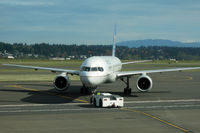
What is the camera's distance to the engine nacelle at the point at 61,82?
3719 centimetres

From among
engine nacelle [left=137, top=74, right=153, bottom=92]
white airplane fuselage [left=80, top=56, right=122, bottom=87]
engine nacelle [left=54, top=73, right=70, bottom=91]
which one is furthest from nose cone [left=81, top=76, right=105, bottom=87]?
engine nacelle [left=137, top=74, right=153, bottom=92]

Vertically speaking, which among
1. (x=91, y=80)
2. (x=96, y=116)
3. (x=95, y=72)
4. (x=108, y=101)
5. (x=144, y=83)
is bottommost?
(x=96, y=116)

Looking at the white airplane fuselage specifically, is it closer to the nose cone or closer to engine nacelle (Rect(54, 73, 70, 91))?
the nose cone

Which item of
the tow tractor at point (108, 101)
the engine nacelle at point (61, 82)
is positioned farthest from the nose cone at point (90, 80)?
the engine nacelle at point (61, 82)

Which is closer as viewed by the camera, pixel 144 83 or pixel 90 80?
pixel 90 80

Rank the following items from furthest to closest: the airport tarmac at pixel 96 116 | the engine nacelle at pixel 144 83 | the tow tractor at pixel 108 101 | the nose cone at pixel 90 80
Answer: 1. the engine nacelle at pixel 144 83
2. the nose cone at pixel 90 80
3. the tow tractor at pixel 108 101
4. the airport tarmac at pixel 96 116

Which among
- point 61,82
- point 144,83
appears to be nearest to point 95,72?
point 61,82

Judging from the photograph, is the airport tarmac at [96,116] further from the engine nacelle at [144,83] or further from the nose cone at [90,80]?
the engine nacelle at [144,83]

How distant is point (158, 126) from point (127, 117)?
11.6ft

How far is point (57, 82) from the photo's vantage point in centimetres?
3744

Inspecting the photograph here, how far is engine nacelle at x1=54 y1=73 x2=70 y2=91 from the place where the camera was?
122ft

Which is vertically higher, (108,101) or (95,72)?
(95,72)

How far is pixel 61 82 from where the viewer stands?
37.5m

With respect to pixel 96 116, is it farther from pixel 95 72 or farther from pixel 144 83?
pixel 144 83
